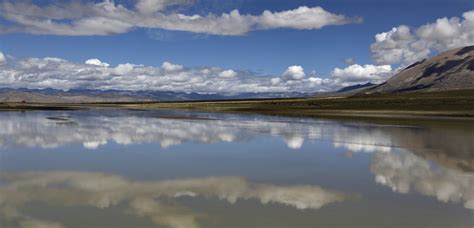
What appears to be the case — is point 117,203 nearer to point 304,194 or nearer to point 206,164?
point 304,194

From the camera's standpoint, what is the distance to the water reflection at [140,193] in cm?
1327

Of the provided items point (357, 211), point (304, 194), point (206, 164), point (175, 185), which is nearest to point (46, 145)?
point (206, 164)

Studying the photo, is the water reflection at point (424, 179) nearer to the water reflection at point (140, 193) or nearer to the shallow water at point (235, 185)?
the shallow water at point (235, 185)

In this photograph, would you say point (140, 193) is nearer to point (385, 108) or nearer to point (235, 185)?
point (235, 185)

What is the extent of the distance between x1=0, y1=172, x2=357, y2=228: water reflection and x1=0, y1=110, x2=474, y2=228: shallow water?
3 centimetres

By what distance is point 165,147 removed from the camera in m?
31.1

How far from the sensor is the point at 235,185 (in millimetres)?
17734

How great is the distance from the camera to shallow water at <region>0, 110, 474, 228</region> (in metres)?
12.9

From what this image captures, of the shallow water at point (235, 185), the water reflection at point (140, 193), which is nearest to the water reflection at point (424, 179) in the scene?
the shallow water at point (235, 185)

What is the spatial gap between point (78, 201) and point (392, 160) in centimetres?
1669

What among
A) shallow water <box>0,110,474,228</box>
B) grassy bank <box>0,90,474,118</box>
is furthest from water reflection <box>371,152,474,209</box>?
grassy bank <box>0,90,474,118</box>

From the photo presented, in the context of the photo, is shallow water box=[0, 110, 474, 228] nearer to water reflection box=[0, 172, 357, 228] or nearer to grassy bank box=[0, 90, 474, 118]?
water reflection box=[0, 172, 357, 228]

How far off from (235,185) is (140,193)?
3655 mm

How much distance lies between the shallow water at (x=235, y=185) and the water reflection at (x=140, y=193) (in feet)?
0.11
